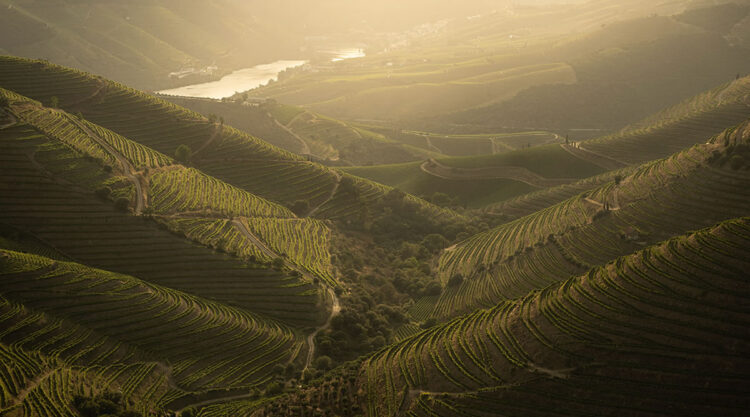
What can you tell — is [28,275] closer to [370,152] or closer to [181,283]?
[181,283]

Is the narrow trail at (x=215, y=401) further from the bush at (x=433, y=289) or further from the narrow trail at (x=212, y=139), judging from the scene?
the narrow trail at (x=212, y=139)

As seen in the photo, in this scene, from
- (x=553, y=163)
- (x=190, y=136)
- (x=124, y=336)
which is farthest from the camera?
(x=553, y=163)

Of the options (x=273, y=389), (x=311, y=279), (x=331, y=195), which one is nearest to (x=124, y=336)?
(x=273, y=389)

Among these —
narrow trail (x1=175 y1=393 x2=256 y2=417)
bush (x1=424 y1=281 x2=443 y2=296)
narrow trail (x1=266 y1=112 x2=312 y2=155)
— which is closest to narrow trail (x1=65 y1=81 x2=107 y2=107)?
narrow trail (x1=266 y1=112 x2=312 y2=155)

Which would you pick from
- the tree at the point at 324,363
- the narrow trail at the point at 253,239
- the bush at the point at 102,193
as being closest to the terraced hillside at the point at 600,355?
the tree at the point at 324,363

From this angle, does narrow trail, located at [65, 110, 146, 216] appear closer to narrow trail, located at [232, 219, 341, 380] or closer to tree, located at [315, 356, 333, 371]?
narrow trail, located at [232, 219, 341, 380]

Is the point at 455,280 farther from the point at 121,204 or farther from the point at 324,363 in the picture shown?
the point at 121,204
